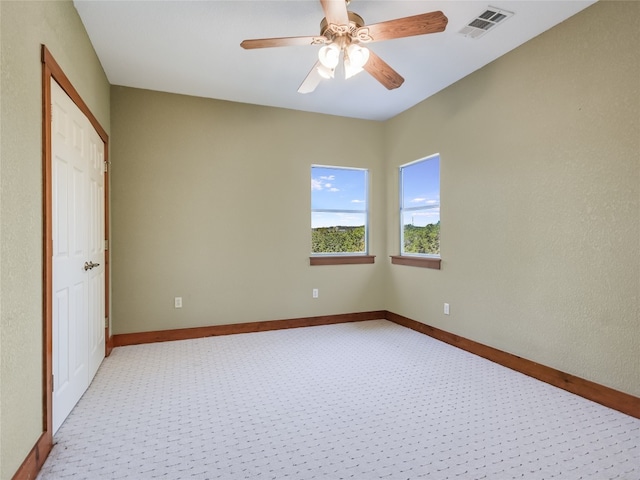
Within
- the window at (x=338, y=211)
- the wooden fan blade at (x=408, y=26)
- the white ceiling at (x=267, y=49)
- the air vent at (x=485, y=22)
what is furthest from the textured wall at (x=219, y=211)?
the wooden fan blade at (x=408, y=26)

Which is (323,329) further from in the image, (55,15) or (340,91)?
(55,15)

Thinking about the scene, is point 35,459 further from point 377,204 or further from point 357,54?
point 377,204

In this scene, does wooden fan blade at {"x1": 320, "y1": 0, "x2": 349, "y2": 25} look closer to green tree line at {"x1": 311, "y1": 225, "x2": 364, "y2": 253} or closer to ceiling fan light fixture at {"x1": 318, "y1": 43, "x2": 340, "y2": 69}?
ceiling fan light fixture at {"x1": 318, "y1": 43, "x2": 340, "y2": 69}

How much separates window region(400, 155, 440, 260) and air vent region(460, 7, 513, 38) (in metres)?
1.44

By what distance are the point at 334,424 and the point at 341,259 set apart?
8.56ft

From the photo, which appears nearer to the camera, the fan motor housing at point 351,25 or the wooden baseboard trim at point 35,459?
the wooden baseboard trim at point 35,459

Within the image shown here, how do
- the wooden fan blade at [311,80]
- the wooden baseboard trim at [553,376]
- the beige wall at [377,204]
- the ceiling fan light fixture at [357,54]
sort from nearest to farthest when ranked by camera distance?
the beige wall at [377,204], the ceiling fan light fixture at [357,54], the wooden baseboard trim at [553,376], the wooden fan blade at [311,80]

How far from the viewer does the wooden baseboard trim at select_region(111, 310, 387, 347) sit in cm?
371

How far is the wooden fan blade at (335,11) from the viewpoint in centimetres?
194

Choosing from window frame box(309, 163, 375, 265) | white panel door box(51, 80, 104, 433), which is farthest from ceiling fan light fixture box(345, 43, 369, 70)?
window frame box(309, 163, 375, 265)

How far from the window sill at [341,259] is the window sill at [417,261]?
0.34 meters

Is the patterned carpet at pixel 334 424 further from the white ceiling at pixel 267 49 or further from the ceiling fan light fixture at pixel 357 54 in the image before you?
the white ceiling at pixel 267 49

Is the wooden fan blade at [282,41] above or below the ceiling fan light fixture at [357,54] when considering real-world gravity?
A: above

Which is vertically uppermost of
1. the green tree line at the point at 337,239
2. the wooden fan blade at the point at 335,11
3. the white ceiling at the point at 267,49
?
the white ceiling at the point at 267,49
